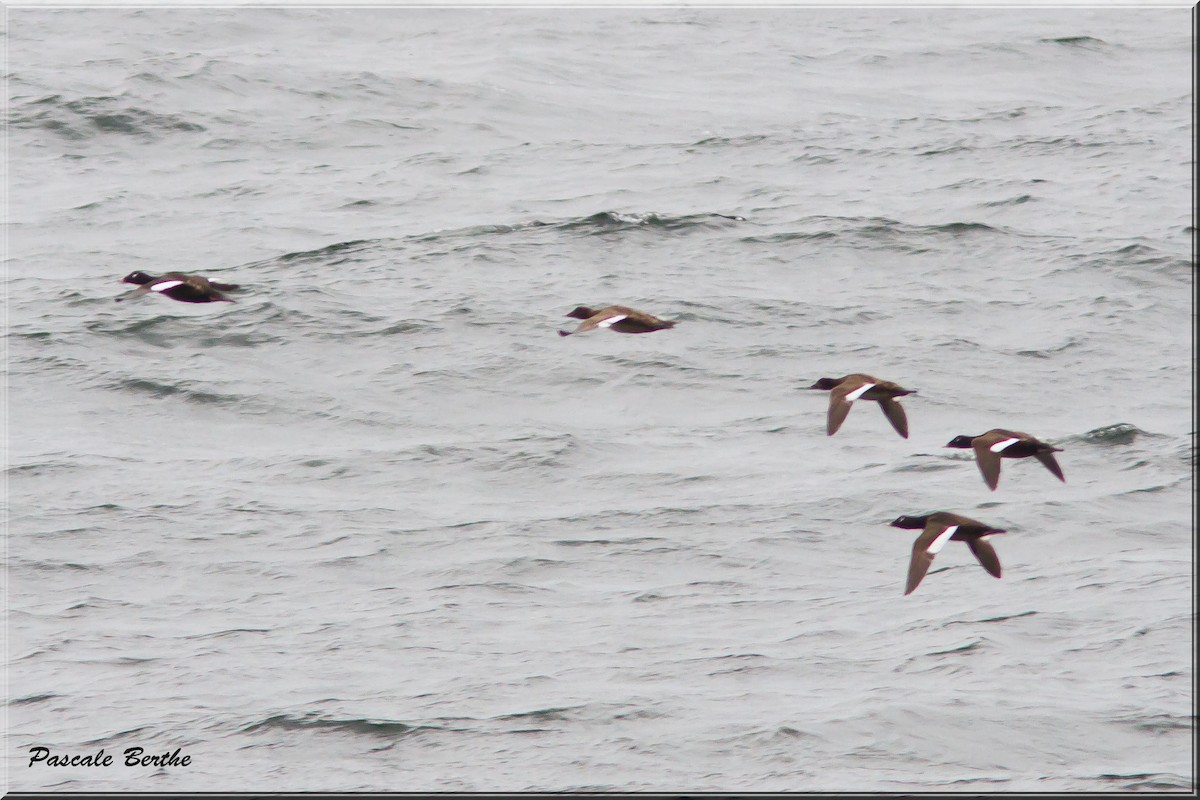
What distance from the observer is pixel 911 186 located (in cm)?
2258

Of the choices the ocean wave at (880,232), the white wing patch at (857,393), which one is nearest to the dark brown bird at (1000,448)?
the white wing patch at (857,393)

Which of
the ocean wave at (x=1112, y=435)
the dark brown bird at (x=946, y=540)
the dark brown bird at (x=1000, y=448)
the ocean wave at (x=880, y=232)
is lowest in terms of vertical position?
the ocean wave at (x=1112, y=435)

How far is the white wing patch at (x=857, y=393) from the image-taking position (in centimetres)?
1098

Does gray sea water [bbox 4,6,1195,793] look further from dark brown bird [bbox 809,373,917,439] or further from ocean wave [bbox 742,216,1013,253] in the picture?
dark brown bird [bbox 809,373,917,439]

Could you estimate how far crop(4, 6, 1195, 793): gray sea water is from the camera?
10.7 meters

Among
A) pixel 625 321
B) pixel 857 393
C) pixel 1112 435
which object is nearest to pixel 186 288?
pixel 625 321

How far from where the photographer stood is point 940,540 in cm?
1054

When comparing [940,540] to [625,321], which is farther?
[625,321]

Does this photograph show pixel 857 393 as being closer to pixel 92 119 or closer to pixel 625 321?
pixel 625 321

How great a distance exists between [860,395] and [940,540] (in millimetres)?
1074

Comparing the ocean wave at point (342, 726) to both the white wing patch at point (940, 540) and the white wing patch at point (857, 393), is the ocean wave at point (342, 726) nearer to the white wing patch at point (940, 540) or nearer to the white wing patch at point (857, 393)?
the white wing patch at point (940, 540)

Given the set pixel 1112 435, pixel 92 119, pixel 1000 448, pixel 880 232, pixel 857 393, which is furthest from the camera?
pixel 92 119

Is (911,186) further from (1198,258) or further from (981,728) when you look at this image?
(981,728)

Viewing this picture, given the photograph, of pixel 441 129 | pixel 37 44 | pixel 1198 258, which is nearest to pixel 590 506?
pixel 1198 258
